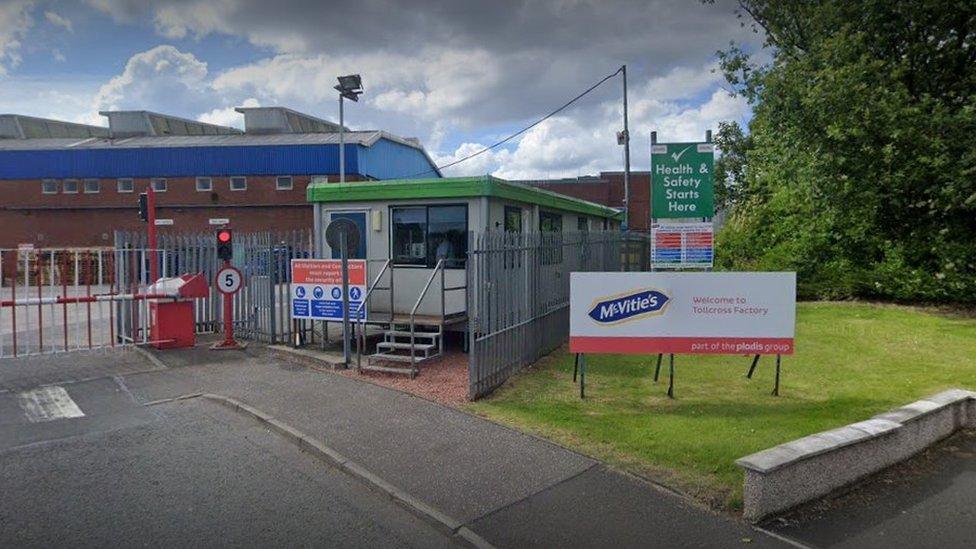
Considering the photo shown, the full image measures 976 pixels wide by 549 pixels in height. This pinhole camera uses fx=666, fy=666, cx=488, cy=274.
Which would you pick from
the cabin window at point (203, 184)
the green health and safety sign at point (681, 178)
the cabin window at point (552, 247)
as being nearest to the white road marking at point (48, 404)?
the cabin window at point (552, 247)

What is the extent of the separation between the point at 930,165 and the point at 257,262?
49.0ft

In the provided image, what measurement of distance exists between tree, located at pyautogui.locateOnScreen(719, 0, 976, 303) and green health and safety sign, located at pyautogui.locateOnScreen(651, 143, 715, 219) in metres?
8.64

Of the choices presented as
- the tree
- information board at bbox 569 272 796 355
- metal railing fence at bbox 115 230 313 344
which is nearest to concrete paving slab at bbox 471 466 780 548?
information board at bbox 569 272 796 355

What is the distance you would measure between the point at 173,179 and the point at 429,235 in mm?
34612

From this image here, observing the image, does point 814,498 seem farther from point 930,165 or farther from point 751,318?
point 930,165

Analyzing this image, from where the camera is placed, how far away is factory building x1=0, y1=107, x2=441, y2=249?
39.1m

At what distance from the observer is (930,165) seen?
1526 centimetres

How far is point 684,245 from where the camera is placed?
9.27m

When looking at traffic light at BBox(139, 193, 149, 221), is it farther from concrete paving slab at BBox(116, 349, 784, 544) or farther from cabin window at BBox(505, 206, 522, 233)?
cabin window at BBox(505, 206, 522, 233)

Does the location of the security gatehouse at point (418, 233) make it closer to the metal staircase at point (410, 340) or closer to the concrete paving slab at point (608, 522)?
the metal staircase at point (410, 340)

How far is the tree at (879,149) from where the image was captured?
1534 cm

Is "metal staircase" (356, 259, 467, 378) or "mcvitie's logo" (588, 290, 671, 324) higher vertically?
"mcvitie's logo" (588, 290, 671, 324)

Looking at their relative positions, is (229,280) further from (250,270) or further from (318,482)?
(318,482)

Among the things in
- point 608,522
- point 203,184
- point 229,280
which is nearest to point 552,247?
point 229,280
